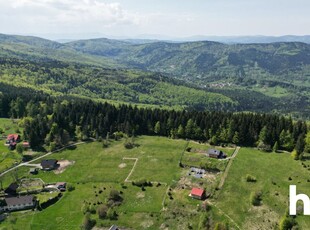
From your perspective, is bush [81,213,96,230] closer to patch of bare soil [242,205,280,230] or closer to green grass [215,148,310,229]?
green grass [215,148,310,229]

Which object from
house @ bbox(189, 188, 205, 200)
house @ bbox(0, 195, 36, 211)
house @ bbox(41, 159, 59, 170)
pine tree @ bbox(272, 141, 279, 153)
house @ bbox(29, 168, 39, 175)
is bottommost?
house @ bbox(0, 195, 36, 211)

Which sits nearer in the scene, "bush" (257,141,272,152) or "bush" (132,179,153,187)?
"bush" (132,179,153,187)

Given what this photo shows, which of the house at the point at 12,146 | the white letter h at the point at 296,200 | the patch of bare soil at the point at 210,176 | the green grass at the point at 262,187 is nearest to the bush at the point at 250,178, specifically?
the green grass at the point at 262,187

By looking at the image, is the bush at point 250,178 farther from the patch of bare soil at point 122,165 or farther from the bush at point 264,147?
the patch of bare soil at point 122,165

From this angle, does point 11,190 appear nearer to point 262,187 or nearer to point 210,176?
point 210,176

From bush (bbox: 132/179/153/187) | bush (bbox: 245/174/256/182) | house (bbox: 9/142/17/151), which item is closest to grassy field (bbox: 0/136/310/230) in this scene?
bush (bbox: 245/174/256/182)

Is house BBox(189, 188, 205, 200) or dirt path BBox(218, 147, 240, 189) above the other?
dirt path BBox(218, 147, 240, 189)

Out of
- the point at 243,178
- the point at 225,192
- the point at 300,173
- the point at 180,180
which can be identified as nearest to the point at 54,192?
the point at 180,180
